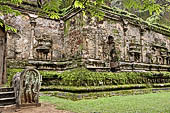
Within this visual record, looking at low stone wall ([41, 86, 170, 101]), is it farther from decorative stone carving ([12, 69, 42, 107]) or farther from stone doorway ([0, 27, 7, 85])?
stone doorway ([0, 27, 7, 85])

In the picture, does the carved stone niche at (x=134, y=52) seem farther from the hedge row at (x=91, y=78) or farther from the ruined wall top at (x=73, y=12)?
the hedge row at (x=91, y=78)

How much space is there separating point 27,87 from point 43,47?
19.6 ft

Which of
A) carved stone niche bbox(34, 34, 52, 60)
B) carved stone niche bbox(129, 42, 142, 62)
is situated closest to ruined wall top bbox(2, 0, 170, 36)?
carved stone niche bbox(34, 34, 52, 60)

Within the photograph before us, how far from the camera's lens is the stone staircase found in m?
5.52

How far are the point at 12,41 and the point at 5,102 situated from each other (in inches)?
226

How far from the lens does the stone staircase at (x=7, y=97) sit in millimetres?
5523

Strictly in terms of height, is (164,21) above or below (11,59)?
above

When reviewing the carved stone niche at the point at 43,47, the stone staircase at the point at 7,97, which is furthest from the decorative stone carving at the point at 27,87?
the carved stone niche at the point at 43,47

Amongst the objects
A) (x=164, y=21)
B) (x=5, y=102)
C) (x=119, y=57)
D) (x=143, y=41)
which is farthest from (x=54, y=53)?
(x=164, y=21)

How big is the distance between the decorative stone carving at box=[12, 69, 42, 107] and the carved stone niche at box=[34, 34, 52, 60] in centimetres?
561

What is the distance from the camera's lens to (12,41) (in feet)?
34.3

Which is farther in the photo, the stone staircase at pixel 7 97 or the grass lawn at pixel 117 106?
the stone staircase at pixel 7 97

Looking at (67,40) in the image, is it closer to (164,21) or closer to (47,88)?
(47,88)

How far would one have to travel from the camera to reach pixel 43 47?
11273 millimetres
